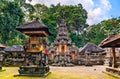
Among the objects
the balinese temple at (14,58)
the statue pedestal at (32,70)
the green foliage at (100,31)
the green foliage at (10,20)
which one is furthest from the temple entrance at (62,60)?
the green foliage at (100,31)

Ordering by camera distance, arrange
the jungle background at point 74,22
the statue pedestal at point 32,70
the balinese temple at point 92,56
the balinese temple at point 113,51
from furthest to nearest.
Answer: the jungle background at point 74,22 → the balinese temple at point 92,56 → the statue pedestal at point 32,70 → the balinese temple at point 113,51

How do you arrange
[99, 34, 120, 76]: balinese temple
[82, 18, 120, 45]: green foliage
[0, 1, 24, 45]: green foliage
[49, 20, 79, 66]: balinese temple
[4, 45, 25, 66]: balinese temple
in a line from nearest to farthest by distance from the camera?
[99, 34, 120, 76]: balinese temple, [4, 45, 25, 66]: balinese temple, [0, 1, 24, 45]: green foliage, [49, 20, 79, 66]: balinese temple, [82, 18, 120, 45]: green foliage

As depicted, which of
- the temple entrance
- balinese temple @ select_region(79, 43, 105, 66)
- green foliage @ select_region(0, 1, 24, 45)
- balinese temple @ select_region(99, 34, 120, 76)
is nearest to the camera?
balinese temple @ select_region(99, 34, 120, 76)

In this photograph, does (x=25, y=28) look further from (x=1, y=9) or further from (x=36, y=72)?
(x=1, y=9)

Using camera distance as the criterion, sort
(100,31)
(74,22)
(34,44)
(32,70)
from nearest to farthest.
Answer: (32,70) → (34,44) → (74,22) → (100,31)

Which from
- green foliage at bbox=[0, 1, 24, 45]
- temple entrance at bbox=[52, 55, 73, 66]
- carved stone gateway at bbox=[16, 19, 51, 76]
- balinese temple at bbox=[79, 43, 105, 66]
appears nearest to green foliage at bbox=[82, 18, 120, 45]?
balinese temple at bbox=[79, 43, 105, 66]

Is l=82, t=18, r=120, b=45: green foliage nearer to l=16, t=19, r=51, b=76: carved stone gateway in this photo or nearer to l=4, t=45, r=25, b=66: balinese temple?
l=4, t=45, r=25, b=66: balinese temple

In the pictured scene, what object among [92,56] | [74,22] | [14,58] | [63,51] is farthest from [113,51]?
[74,22]

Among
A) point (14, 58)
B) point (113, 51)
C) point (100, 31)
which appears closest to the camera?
point (113, 51)

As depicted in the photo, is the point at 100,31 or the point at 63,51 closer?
the point at 63,51

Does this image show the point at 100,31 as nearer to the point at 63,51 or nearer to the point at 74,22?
the point at 74,22

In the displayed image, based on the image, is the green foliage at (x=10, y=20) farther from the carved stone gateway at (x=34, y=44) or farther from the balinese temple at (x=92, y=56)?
the carved stone gateway at (x=34, y=44)

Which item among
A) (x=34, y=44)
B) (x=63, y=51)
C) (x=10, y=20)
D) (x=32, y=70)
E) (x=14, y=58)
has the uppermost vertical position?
(x=10, y=20)

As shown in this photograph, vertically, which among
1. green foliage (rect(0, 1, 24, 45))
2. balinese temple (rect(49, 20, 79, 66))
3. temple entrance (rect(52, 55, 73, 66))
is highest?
green foliage (rect(0, 1, 24, 45))
